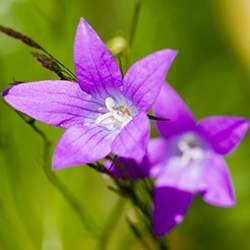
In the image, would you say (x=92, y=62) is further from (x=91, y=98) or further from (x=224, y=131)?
(x=224, y=131)

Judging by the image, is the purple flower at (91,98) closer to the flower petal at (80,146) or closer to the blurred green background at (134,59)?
the flower petal at (80,146)

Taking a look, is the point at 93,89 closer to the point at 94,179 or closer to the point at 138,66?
the point at 138,66

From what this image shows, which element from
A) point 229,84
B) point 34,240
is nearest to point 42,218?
point 34,240

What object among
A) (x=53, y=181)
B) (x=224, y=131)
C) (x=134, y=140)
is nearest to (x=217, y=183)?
(x=224, y=131)

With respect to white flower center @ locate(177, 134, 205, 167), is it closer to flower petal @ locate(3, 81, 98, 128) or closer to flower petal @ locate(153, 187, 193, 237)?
flower petal @ locate(153, 187, 193, 237)

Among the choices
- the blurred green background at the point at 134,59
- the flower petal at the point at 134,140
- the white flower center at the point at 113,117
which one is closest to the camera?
the flower petal at the point at 134,140

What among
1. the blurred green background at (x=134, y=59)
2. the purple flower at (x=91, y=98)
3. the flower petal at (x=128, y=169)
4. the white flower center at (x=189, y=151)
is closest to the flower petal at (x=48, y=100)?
the purple flower at (x=91, y=98)
